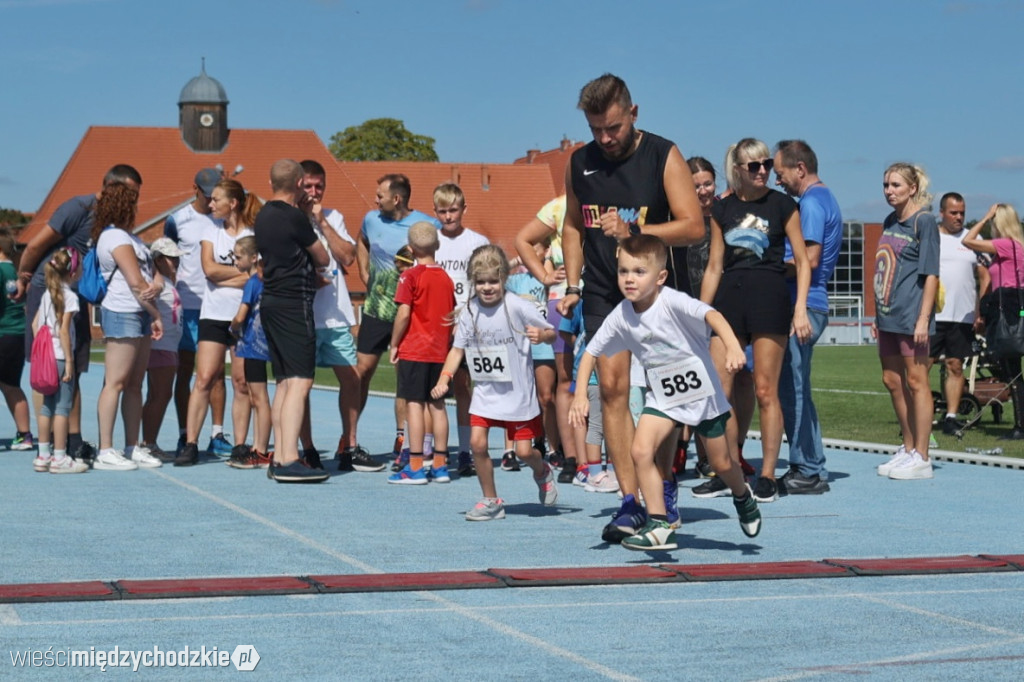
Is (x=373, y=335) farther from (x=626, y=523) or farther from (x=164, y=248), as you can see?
(x=626, y=523)

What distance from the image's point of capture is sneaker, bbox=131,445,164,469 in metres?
11.5

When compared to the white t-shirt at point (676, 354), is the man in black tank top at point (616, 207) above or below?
above

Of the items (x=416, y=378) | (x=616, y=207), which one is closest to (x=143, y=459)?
(x=416, y=378)

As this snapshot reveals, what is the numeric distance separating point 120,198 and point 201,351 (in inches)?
53.9

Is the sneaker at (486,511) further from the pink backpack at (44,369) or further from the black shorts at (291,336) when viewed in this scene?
the pink backpack at (44,369)

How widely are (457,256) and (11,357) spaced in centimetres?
409

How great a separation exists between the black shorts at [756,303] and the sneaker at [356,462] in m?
3.32

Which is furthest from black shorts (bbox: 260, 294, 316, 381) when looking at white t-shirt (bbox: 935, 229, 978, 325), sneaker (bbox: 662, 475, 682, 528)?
white t-shirt (bbox: 935, 229, 978, 325)

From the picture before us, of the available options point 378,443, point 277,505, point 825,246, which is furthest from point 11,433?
point 825,246

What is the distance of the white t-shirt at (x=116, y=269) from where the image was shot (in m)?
11.2

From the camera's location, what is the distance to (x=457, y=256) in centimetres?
1145

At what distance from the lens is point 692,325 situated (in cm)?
720

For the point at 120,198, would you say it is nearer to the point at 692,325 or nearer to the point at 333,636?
the point at 692,325

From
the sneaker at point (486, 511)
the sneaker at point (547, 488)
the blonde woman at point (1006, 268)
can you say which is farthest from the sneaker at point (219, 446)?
the blonde woman at point (1006, 268)
